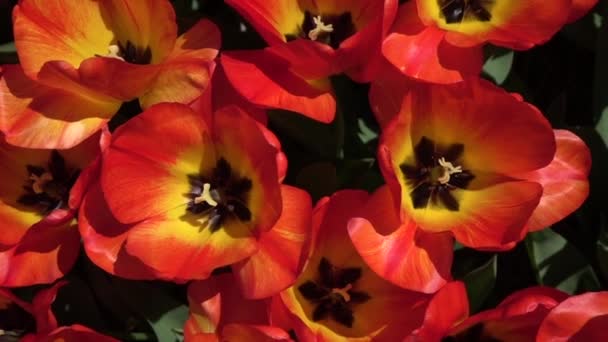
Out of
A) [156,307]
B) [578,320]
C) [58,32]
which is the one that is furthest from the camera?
[156,307]

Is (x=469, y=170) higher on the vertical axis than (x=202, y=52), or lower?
lower

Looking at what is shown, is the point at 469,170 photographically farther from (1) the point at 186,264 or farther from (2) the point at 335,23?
(1) the point at 186,264

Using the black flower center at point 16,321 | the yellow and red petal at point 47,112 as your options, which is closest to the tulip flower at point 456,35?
the yellow and red petal at point 47,112

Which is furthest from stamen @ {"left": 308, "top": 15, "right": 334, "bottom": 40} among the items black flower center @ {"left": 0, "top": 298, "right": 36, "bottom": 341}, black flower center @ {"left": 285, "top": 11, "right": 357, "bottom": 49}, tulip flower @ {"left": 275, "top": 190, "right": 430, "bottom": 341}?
black flower center @ {"left": 0, "top": 298, "right": 36, "bottom": 341}

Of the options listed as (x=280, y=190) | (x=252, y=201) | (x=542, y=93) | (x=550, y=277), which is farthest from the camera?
(x=542, y=93)

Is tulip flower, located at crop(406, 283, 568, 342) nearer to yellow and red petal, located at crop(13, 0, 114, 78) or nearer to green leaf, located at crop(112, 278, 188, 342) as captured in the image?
green leaf, located at crop(112, 278, 188, 342)

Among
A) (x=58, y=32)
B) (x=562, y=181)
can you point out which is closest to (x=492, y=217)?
(x=562, y=181)

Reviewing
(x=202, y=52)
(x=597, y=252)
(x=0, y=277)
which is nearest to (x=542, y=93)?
(x=597, y=252)

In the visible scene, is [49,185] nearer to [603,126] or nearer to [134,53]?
[134,53]
